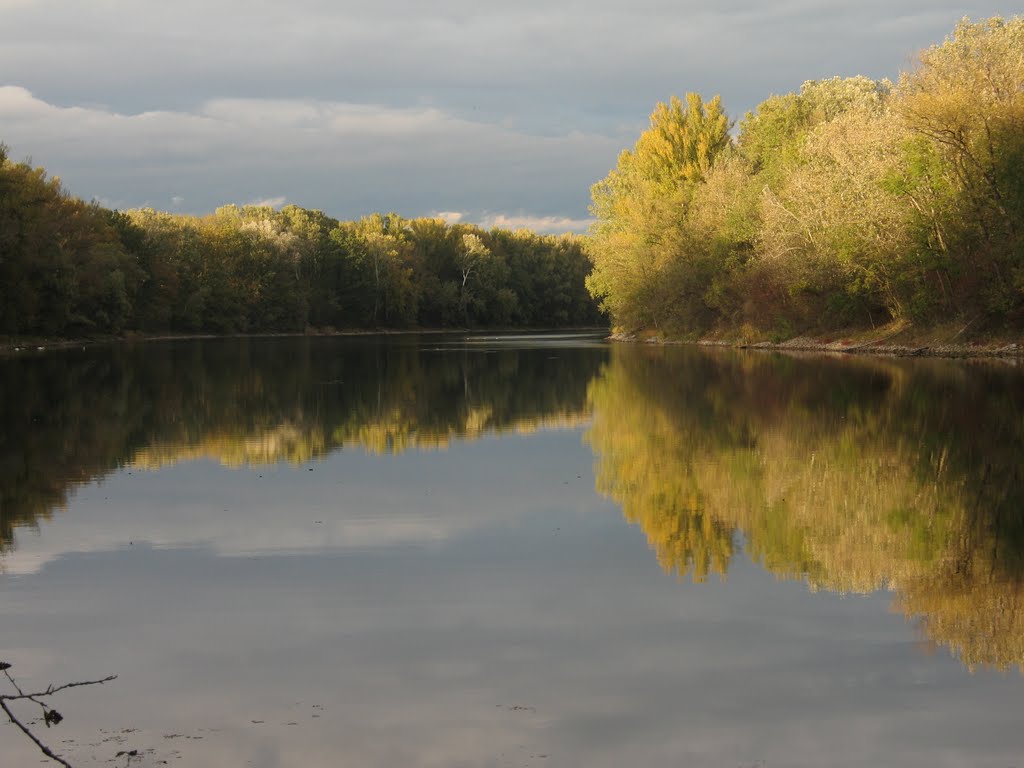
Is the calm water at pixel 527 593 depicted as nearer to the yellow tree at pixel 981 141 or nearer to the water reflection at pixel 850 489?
the water reflection at pixel 850 489

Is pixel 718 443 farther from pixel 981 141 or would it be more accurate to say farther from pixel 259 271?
pixel 259 271

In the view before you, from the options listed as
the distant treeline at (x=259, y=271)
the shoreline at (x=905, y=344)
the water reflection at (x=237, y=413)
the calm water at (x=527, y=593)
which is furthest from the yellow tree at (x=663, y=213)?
the calm water at (x=527, y=593)

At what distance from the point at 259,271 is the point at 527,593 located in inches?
4468

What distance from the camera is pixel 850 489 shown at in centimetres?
1506

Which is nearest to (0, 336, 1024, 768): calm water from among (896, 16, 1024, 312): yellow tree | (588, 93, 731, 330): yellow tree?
(896, 16, 1024, 312): yellow tree

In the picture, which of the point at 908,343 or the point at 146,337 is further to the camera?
the point at 146,337

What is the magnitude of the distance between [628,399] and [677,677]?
22.5 m

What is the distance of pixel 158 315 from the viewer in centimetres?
10475

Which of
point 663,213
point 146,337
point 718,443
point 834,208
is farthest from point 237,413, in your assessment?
point 146,337

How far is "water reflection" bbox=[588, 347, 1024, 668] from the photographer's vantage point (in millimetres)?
10188

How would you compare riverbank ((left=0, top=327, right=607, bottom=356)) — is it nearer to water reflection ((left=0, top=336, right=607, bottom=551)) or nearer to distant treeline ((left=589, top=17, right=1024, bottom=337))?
water reflection ((left=0, top=336, right=607, bottom=551))

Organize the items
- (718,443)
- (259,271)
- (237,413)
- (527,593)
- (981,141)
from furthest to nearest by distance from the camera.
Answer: (259,271) → (981,141) → (237,413) → (718,443) → (527,593)

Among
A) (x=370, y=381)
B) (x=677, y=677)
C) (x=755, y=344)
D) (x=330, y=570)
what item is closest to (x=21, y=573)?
(x=330, y=570)

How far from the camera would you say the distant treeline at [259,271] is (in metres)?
75.1
